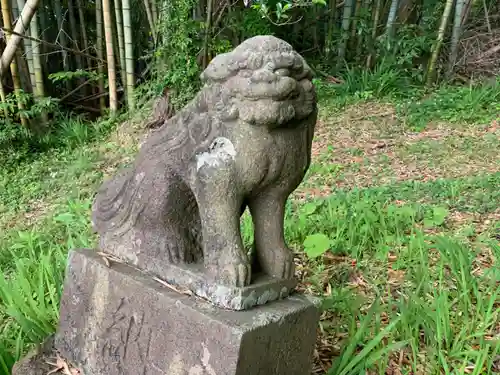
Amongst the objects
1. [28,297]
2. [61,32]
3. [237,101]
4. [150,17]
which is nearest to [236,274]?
[237,101]

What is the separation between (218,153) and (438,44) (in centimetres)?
540

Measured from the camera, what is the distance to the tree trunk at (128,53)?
17.1 ft

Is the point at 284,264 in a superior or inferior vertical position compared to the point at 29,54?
inferior

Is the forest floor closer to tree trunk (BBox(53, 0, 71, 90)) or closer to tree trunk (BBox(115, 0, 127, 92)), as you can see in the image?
tree trunk (BBox(115, 0, 127, 92))

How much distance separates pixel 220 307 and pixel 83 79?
17.9 ft

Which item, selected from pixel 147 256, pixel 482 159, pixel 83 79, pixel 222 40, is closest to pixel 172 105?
pixel 222 40

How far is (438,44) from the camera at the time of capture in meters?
6.08

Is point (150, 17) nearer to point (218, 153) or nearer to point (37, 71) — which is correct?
point (37, 71)

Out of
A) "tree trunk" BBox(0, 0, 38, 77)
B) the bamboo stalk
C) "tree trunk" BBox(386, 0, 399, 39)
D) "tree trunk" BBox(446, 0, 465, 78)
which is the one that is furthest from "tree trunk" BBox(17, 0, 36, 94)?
"tree trunk" BBox(446, 0, 465, 78)

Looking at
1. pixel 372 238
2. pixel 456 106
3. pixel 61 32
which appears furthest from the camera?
pixel 61 32

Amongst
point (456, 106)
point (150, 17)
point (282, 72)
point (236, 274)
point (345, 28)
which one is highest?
point (150, 17)

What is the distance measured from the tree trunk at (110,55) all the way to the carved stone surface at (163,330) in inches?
157

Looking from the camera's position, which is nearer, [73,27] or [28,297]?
[28,297]

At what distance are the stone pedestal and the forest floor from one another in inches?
13.5
